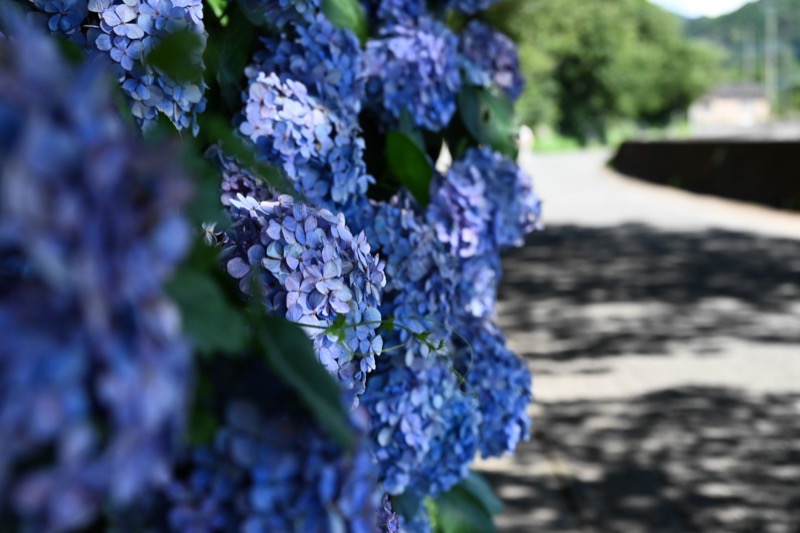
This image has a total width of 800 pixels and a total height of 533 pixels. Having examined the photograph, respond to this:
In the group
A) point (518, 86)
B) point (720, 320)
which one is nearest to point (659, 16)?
point (720, 320)

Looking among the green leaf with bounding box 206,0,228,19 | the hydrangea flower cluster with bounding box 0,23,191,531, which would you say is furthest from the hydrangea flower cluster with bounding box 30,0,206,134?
the hydrangea flower cluster with bounding box 0,23,191,531

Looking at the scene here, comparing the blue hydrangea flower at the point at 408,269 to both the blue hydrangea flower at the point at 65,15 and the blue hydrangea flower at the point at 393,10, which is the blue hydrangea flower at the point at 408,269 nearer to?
the blue hydrangea flower at the point at 393,10

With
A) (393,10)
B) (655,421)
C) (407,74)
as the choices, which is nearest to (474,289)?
(407,74)

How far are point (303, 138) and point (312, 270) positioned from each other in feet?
1.32

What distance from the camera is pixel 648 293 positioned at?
8266 millimetres

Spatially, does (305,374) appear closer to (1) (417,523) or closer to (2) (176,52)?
(2) (176,52)

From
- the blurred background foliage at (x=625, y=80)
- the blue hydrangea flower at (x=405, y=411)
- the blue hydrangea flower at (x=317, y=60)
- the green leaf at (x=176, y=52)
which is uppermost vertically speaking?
the green leaf at (x=176, y=52)

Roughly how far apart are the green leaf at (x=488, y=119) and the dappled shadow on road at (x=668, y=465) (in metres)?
1.94

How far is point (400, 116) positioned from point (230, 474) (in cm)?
132

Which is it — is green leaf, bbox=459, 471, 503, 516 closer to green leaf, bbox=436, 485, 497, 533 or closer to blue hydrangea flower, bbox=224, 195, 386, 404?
green leaf, bbox=436, 485, 497, 533

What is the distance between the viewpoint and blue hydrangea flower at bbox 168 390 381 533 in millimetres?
544

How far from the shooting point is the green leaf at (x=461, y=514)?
1963mm

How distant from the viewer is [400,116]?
5.94 ft

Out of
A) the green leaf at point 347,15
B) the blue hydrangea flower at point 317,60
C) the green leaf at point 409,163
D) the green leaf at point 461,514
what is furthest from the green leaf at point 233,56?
the green leaf at point 461,514
